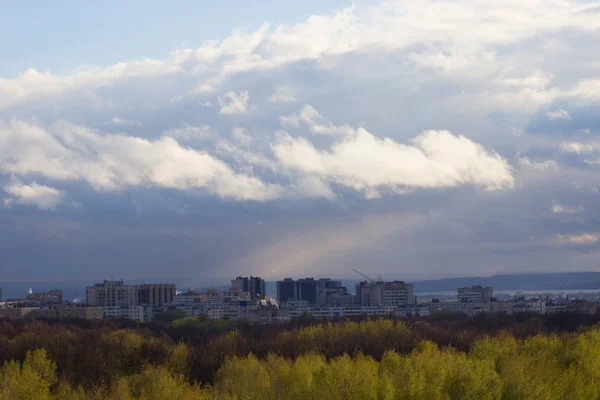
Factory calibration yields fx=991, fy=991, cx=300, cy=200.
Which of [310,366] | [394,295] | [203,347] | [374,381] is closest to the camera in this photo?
[374,381]

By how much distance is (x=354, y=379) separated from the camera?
45719 mm

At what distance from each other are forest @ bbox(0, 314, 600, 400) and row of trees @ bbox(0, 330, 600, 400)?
83mm

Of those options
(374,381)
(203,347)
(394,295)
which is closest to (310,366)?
(374,381)

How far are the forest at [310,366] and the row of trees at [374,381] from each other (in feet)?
0.27

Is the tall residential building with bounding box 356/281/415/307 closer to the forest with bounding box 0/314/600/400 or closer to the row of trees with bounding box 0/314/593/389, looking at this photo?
the forest with bounding box 0/314/600/400

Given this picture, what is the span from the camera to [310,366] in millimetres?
56062

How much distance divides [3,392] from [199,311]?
13067cm

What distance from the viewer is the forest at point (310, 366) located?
44.2 metres

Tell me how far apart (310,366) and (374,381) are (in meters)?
12.0

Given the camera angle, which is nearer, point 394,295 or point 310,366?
point 310,366

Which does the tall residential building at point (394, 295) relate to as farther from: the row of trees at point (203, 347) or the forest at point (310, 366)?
the row of trees at point (203, 347)

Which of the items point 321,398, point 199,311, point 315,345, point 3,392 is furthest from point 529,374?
point 199,311

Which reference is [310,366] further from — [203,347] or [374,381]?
[203,347]

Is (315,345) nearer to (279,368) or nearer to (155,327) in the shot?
(279,368)
